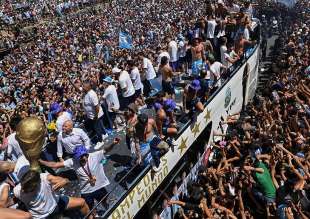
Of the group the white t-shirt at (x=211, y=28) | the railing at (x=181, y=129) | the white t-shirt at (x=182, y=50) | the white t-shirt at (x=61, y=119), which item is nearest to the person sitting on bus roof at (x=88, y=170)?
the railing at (x=181, y=129)

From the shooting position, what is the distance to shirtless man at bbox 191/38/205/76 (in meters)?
10.4

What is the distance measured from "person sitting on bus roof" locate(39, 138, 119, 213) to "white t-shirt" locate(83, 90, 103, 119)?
6.63 feet

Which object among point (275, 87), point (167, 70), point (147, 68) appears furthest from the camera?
point (275, 87)

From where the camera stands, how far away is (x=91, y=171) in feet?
19.2

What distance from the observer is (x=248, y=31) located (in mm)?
12656

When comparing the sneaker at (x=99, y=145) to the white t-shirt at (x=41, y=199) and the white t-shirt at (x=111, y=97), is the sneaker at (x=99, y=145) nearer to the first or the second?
the white t-shirt at (x=111, y=97)

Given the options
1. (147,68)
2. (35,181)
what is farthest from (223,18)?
(35,181)

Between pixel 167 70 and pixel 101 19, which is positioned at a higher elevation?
pixel 167 70

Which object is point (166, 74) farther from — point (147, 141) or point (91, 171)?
point (91, 171)

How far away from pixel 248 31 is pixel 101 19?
1934cm

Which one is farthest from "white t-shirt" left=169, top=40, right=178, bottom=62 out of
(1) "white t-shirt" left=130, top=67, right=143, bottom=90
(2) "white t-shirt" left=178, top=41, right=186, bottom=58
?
(1) "white t-shirt" left=130, top=67, right=143, bottom=90

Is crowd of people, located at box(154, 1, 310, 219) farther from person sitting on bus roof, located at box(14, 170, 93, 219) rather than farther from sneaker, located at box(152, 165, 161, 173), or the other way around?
person sitting on bus roof, located at box(14, 170, 93, 219)

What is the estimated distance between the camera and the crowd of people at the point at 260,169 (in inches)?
270

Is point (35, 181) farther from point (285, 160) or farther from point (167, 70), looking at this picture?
point (167, 70)
